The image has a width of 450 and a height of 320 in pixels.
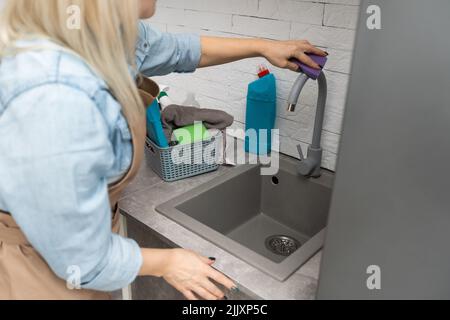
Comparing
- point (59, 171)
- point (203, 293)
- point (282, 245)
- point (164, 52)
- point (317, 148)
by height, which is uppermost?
point (164, 52)

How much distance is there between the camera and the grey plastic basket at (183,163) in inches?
49.7

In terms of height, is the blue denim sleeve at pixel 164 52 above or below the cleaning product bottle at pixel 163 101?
above

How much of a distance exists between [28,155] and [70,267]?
0.72 feet

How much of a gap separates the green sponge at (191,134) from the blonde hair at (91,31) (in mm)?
535

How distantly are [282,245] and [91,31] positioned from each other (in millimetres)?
963

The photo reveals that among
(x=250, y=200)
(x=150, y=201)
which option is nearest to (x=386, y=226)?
(x=150, y=201)

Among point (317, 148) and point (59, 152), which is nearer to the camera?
point (59, 152)

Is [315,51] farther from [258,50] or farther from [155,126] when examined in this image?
[155,126]

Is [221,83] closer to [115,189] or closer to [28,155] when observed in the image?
[115,189]

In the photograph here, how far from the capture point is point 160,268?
2.74 feet

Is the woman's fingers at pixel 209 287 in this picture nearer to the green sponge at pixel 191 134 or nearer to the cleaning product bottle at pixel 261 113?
the green sponge at pixel 191 134

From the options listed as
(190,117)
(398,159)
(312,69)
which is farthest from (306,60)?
(398,159)

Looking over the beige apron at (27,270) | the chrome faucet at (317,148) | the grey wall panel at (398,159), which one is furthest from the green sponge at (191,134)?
the grey wall panel at (398,159)

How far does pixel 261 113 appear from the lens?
1441mm
